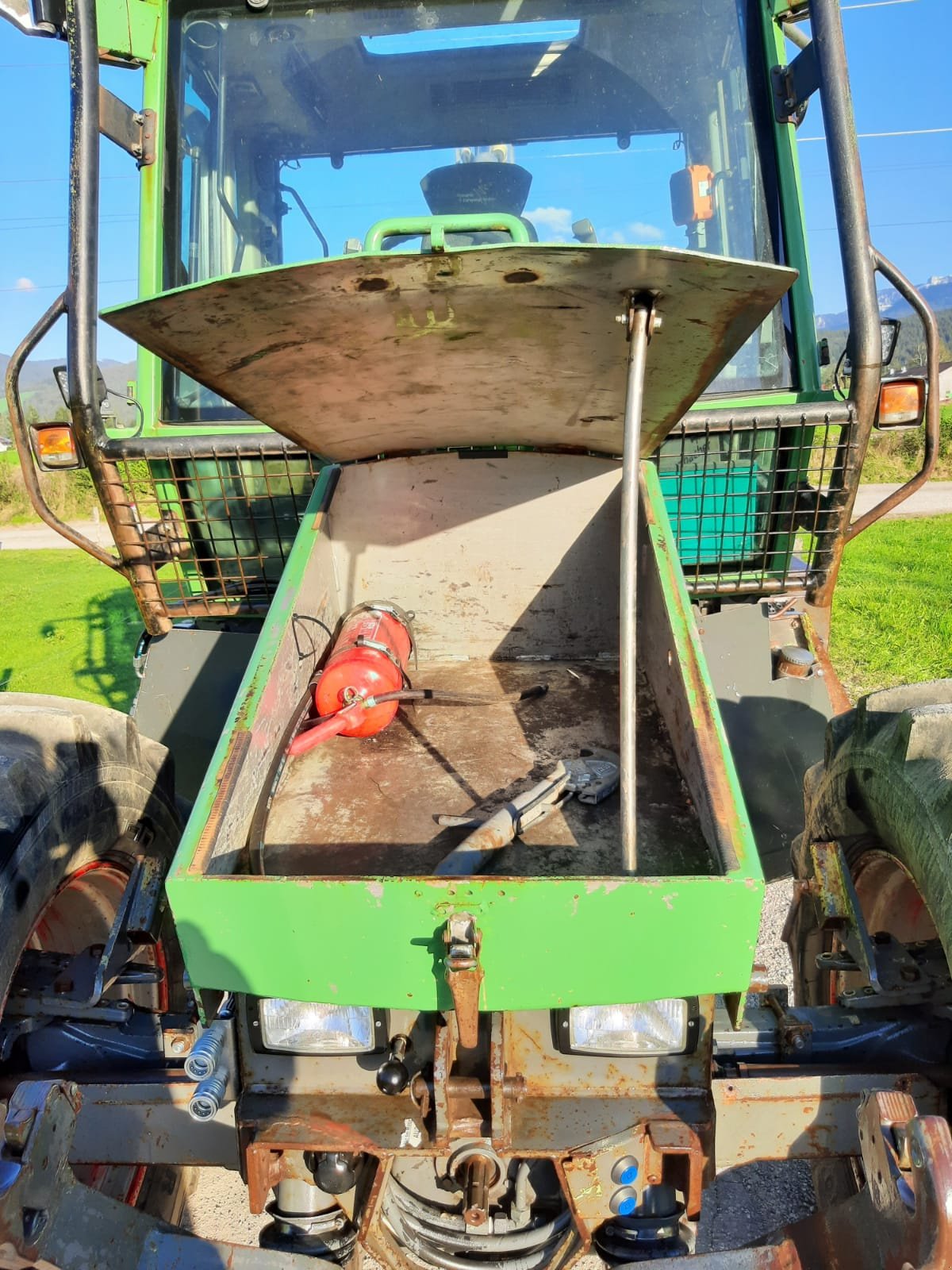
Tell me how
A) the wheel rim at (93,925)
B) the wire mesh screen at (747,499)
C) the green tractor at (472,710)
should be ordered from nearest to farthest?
1. the green tractor at (472,710)
2. the wheel rim at (93,925)
3. the wire mesh screen at (747,499)

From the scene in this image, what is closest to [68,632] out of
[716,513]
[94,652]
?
[94,652]

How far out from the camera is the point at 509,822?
191 centimetres

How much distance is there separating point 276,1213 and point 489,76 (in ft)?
10.7

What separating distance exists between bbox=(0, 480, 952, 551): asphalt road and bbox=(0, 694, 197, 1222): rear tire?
12.8 metres

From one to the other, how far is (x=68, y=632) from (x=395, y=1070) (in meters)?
8.28

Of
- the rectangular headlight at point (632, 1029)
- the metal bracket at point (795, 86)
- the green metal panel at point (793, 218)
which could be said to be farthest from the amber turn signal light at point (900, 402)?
the rectangular headlight at point (632, 1029)

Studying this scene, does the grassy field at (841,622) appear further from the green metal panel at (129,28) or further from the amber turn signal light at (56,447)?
the green metal panel at (129,28)

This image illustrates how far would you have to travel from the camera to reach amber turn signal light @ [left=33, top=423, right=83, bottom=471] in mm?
2770

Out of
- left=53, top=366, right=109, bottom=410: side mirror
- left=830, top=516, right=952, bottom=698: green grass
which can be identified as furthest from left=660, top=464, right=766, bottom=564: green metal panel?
left=830, top=516, right=952, bottom=698: green grass

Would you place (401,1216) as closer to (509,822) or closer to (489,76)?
(509,822)

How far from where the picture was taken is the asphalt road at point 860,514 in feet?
46.3

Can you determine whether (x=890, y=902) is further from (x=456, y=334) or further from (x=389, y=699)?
(x=456, y=334)

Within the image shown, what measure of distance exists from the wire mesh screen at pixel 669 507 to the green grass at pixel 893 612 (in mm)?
2379

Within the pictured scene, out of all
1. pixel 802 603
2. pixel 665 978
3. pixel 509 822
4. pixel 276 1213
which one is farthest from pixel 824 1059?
pixel 802 603
